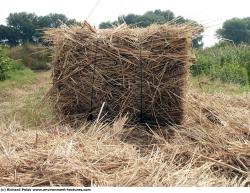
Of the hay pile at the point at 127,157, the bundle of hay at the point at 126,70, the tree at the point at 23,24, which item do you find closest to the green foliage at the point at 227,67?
the bundle of hay at the point at 126,70

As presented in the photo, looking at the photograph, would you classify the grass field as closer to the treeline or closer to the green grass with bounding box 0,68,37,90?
the green grass with bounding box 0,68,37,90

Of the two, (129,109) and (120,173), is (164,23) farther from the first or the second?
(120,173)

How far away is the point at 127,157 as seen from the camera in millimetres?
3248

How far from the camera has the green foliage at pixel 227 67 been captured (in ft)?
38.1

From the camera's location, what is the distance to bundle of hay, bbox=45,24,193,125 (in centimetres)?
482

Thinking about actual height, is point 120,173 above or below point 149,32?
below

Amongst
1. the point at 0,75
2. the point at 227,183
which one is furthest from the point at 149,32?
the point at 0,75

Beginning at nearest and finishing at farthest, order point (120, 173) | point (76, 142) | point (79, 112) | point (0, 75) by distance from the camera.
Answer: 1. point (120, 173)
2. point (76, 142)
3. point (79, 112)
4. point (0, 75)

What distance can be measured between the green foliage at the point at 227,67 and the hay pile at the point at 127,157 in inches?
202

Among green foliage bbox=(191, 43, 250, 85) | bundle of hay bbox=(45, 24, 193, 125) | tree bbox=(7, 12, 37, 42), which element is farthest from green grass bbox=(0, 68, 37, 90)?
tree bbox=(7, 12, 37, 42)

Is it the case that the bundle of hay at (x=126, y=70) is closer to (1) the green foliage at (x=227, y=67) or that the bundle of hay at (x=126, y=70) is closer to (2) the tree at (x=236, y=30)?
(1) the green foliage at (x=227, y=67)

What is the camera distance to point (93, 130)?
4160 mm

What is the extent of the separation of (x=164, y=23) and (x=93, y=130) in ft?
5.15

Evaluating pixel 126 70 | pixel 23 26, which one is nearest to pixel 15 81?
pixel 126 70
